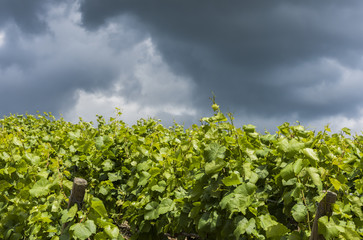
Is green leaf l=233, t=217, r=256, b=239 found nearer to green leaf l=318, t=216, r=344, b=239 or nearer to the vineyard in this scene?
the vineyard

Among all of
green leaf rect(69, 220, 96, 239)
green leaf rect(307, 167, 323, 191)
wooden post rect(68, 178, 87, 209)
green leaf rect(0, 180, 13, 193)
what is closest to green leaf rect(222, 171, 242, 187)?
green leaf rect(307, 167, 323, 191)

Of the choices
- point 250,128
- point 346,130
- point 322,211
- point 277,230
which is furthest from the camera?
point 346,130

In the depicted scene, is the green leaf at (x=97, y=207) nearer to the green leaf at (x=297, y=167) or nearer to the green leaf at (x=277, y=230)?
the green leaf at (x=277, y=230)

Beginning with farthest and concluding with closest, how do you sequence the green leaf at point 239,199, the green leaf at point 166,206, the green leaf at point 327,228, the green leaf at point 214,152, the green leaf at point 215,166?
1. the green leaf at point 166,206
2. the green leaf at point 214,152
3. the green leaf at point 215,166
4. the green leaf at point 239,199
5. the green leaf at point 327,228

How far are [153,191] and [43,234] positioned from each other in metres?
1.15

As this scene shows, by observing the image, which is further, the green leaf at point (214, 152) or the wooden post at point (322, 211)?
the green leaf at point (214, 152)

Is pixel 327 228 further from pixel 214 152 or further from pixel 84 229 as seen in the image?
pixel 84 229

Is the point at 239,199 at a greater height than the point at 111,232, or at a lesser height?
greater

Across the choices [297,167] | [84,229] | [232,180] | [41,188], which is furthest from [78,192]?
[297,167]

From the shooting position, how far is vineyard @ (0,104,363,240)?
8.66ft

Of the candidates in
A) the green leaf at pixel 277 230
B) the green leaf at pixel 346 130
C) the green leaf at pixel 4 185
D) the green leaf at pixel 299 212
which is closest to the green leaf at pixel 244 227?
the green leaf at pixel 277 230

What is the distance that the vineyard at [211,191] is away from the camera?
2639mm

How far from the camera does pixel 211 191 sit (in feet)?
9.32

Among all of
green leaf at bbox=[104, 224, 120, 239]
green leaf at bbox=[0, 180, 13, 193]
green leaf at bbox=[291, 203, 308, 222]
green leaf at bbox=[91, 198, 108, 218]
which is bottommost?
green leaf at bbox=[104, 224, 120, 239]
